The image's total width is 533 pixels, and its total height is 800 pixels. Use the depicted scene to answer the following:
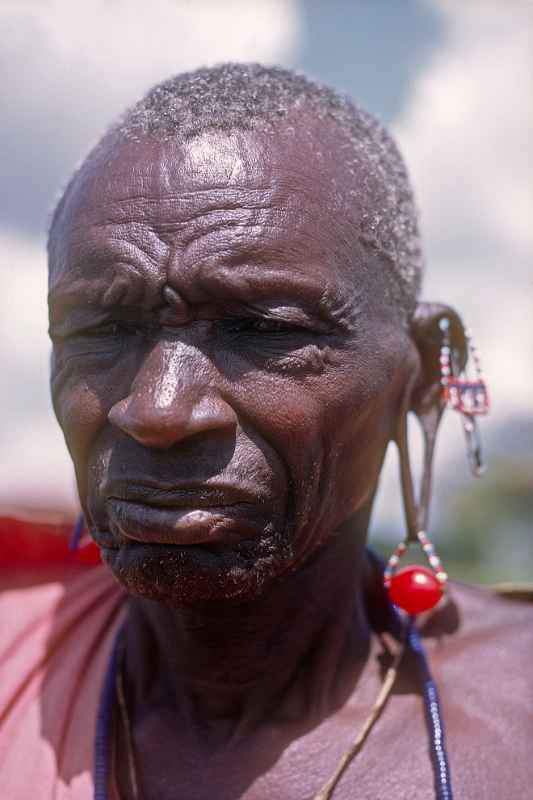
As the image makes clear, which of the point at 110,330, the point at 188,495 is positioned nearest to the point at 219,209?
the point at 110,330

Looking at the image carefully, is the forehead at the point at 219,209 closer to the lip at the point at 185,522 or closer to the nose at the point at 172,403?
the nose at the point at 172,403

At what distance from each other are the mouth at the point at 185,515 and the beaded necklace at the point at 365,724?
70 centimetres

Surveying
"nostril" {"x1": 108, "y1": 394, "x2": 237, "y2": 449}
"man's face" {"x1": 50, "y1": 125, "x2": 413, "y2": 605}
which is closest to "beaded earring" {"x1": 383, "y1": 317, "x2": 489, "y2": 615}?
"man's face" {"x1": 50, "y1": 125, "x2": 413, "y2": 605}

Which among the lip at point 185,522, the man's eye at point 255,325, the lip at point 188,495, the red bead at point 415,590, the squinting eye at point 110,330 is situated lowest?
the red bead at point 415,590

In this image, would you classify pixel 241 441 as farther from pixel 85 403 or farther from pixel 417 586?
pixel 417 586

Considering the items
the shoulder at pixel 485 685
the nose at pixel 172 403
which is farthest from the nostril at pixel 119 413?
the shoulder at pixel 485 685

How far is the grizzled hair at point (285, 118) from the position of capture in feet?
7.14

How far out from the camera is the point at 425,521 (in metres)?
2.63

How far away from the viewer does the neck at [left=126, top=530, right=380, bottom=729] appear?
2285mm

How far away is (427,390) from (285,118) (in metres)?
0.92

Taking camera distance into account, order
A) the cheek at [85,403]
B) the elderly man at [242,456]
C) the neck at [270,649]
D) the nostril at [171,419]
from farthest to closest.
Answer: the neck at [270,649] → the cheek at [85,403] → the elderly man at [242,456] → the nostril at [171,419]

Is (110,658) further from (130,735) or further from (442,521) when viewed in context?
(442,521)

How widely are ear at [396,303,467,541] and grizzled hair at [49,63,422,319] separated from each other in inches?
3.3

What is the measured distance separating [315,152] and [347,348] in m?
0.50
